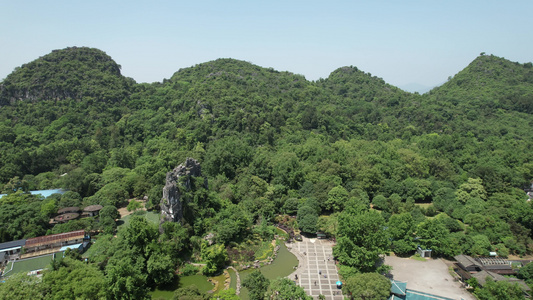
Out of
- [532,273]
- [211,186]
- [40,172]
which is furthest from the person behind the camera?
[40,172]

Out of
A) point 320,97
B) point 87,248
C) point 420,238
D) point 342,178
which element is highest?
point 320,97

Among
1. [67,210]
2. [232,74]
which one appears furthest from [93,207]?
[232,74]

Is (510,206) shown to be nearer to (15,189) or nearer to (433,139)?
(433,139)

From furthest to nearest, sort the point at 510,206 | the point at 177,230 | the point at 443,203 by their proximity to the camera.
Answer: the point at 443,203 → the point at 510,206 → the point at 177,230

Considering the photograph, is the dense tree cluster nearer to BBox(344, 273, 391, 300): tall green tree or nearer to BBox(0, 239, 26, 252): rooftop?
BBox(0, 239, 26, 252): rooftop

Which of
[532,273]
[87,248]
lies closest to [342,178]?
[532,273]

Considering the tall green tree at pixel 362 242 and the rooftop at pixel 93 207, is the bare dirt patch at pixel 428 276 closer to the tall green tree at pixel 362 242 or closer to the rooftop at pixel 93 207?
the tall green tree at pixel 362 242
